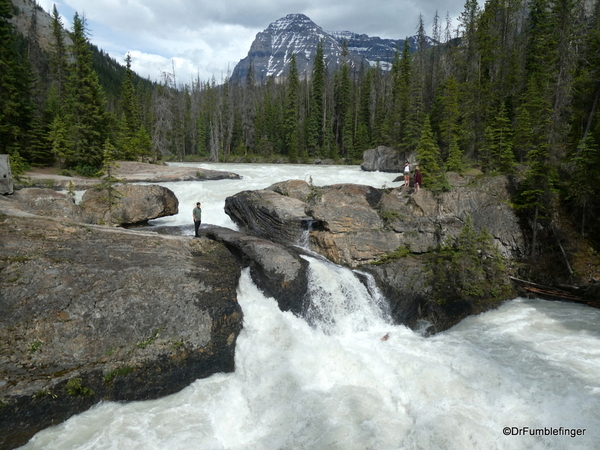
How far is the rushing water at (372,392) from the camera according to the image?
6.57 meters

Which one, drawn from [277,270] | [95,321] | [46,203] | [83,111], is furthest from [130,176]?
[95,321]

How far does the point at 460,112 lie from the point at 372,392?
29.5 metres

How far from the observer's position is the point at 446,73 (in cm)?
4194

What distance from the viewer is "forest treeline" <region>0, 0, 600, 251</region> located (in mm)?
15773

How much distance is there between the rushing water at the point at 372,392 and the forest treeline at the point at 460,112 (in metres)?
7.51

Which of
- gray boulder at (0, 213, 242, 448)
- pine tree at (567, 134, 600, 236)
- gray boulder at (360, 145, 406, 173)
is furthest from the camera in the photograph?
gray boulder at (360, 145, 406, 173)

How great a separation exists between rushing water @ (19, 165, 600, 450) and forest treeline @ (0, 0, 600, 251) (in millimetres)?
7509

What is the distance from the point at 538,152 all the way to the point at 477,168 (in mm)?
12387

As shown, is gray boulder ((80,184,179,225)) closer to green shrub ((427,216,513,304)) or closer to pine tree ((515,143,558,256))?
green shrub ((427,216,513,304))

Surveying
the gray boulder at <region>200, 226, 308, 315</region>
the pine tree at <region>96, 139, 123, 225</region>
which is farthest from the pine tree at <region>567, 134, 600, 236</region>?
the pine tree at <region>96, 139, 123, 225</region>

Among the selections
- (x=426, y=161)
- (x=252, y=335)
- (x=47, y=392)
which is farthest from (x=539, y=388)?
(x=426, y=161)

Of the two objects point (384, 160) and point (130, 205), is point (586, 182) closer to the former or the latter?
point (130, 205)

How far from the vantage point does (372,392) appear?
7961 mm

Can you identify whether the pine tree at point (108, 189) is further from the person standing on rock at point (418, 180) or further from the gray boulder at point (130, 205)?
the person standing on rock at point (418, 180)
